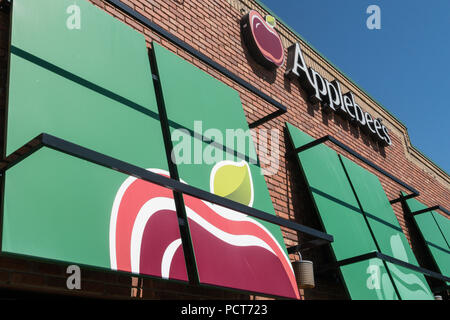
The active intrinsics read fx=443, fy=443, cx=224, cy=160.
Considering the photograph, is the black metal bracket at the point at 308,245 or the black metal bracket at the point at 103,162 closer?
the black metal bracket at the point at 103,162

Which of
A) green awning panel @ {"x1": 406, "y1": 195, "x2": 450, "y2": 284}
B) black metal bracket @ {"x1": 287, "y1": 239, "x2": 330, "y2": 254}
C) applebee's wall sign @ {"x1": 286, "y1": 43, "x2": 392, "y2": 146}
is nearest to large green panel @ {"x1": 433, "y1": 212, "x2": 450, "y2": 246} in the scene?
green awning panel @ {"x1": 406, "y1": 195, "x2": 450, "y2": 284}

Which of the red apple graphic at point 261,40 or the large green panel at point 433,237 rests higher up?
the red apple graphic at point 261,40

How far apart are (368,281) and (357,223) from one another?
0.83 meters

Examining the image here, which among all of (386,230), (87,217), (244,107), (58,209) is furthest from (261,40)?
(58,209)

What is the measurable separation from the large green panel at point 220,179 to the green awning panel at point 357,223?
1.11 meters

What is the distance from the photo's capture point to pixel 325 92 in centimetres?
667

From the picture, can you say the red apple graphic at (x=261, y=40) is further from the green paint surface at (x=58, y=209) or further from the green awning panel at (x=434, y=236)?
the green awning panel at (x=434, y=236)

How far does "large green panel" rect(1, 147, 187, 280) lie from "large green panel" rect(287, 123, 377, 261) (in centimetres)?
238

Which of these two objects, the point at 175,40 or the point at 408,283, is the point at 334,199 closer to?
the point at 408,283

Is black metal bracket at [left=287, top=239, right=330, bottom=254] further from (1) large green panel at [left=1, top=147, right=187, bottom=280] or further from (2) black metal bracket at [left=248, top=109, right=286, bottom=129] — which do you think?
(1) large green panel at [left=1, top=147, right=187, bottom=280]

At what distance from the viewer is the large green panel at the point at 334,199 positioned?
487 centimetres

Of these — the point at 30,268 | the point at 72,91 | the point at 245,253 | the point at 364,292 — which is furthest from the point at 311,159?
the point at 30,268

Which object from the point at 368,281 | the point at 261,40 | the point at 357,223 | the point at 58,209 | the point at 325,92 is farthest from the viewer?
the point at 325,92

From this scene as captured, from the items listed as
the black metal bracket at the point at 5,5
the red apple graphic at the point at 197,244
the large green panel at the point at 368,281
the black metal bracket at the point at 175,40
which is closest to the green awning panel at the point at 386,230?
the large green panel at the point at 368,281
